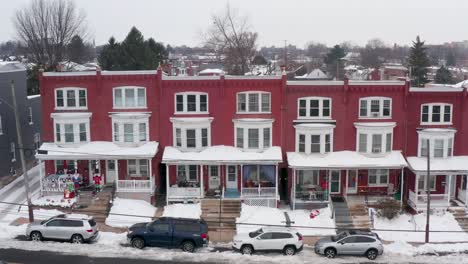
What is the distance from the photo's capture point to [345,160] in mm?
34125

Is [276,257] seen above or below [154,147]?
below

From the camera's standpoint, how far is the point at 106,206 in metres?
32.2

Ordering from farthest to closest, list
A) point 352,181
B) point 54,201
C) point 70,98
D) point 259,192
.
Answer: point 352,181
point 70,98
point 259,192
point 54,201

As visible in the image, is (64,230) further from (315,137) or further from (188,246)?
(315,137)

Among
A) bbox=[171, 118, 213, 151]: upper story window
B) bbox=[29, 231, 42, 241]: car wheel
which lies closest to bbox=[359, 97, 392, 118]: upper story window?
bbox=[171, 118, 213, 151]: upper story window

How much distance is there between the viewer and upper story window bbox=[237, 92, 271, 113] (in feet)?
115

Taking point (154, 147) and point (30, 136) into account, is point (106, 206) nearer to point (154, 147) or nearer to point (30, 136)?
point (154, 147)

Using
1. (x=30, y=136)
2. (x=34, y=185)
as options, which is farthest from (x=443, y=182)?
(x=30, y=136)

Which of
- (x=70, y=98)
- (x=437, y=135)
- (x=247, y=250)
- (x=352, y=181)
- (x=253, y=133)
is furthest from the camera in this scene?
(x=352, y=181)

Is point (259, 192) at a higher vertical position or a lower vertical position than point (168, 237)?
higher

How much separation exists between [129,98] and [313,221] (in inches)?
598

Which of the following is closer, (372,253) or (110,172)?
(372,253)

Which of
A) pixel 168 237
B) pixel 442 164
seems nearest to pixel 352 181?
pixel 442 164

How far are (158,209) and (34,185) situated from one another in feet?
35.0
